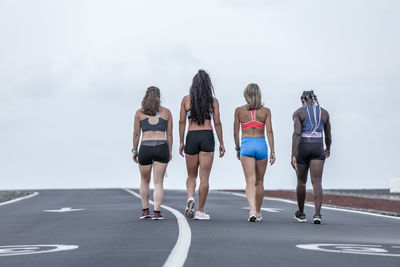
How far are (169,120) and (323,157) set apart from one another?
2.68 metres

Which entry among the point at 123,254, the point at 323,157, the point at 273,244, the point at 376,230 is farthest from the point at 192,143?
the point at 123,254

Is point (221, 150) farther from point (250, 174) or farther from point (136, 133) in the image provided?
point (136, 133)

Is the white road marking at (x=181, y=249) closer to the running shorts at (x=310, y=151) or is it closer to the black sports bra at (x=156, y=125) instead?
the black sports bra at (x=156, y=125)

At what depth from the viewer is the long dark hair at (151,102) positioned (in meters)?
13.9

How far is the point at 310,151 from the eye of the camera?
1422cm

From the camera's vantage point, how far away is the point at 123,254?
8430mm

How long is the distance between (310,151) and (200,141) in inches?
74.3

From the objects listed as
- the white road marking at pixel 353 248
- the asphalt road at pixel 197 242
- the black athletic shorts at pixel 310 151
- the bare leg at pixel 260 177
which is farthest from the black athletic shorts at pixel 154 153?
the white road marking at pixel 353 248

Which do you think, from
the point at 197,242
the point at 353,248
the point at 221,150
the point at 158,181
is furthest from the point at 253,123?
the point at 353,248

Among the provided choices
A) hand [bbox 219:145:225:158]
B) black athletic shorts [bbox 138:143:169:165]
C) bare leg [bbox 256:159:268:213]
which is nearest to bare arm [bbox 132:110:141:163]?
black athletic shorts [bbox 138:143:169:165]

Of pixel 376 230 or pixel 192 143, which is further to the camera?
pixel 192 143

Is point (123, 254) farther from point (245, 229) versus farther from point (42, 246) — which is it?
point (245, 229)

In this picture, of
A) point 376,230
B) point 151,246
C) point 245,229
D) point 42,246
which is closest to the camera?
point 151,246

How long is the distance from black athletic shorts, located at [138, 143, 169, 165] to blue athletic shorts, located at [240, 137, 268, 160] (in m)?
1.27
